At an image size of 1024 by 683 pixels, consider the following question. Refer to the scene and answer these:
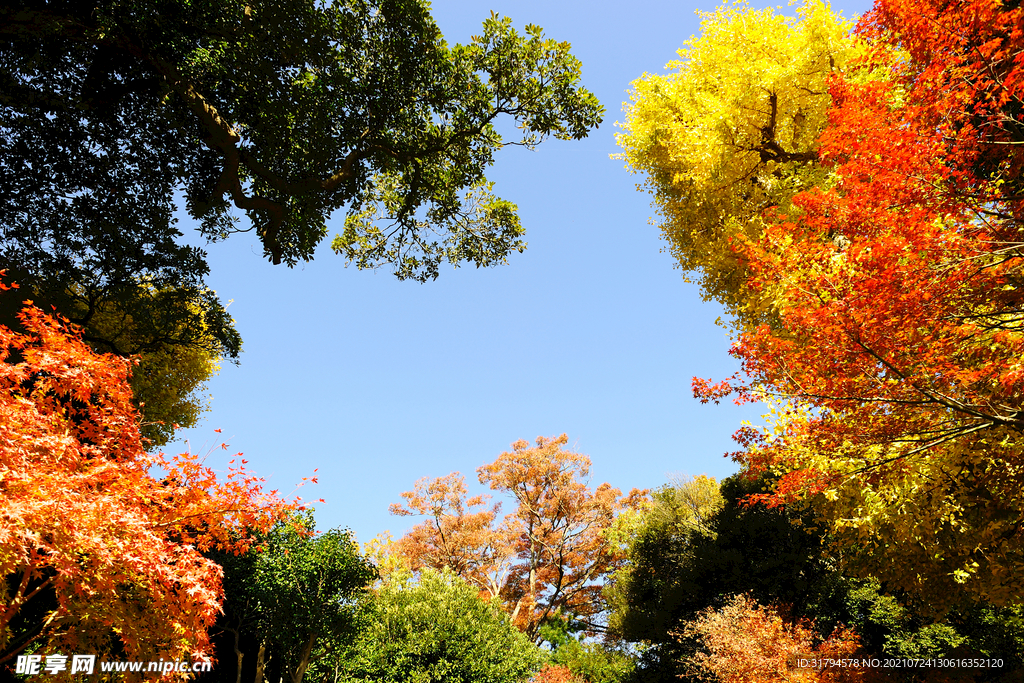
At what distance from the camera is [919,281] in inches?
238

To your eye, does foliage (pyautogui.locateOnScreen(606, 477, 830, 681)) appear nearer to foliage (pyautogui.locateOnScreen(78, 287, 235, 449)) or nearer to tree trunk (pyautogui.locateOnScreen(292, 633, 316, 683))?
tree trunk (pyautogui.locateOnScreen(292, 633, 316, 683))

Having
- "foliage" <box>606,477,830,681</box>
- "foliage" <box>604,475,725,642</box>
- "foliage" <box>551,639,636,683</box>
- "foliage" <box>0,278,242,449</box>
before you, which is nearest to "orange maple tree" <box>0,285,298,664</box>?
"foliage" <box>0,278,242,449</box>

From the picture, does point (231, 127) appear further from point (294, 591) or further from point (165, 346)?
point (294, 591)

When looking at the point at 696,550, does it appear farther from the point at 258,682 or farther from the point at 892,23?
the point at 892,23

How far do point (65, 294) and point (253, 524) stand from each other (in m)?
8.76

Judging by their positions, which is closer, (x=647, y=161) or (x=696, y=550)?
(x=647, y=161)

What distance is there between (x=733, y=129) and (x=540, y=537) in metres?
19.5

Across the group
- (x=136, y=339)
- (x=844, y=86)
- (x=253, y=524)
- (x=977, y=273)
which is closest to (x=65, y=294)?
(x=136, y=339)

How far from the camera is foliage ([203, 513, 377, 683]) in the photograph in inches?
556

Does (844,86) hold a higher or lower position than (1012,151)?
higher

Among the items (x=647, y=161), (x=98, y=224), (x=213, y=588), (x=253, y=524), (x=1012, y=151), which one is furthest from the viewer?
(x=647, y=161)

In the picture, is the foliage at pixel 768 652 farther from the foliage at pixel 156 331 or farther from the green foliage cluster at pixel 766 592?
the foliage at pixel 156 331

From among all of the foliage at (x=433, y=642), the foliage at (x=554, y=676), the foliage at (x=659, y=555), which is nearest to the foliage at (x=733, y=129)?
the foliage at (x=659, y=555)

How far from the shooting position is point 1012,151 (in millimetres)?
6000
